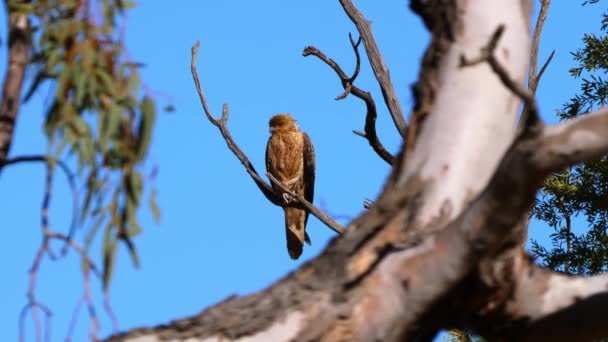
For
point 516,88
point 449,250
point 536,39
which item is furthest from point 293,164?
point 516,88

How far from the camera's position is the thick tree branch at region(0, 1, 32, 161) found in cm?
281

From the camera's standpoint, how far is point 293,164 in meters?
11.2

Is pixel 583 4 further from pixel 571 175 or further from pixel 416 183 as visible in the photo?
pixel 416 183

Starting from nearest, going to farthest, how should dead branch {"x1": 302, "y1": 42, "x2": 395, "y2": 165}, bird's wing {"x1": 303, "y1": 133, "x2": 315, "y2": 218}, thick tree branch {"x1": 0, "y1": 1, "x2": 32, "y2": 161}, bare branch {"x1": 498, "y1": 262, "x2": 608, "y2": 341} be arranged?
thick tree branch {"x1": 0, "y1": 1, "x2": 32, "y2": 161} → bare branch {"x1": 498, "y1": 262, "x2": 608, "y2": 341} → dead branch {"x1": 302, "y1": 42, "x2": 395, "y2": 165} → bird's wing {"x1": 303, "y1": 133, "x2": 315, "y2": 218}

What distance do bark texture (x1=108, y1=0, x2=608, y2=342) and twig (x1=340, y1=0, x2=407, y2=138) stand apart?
102 inches

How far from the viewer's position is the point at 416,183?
Result: 291cm

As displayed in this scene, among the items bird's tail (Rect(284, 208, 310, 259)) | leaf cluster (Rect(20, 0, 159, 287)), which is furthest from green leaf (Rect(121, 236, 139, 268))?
bird's tail (Rect(284, 208, 310, 259))

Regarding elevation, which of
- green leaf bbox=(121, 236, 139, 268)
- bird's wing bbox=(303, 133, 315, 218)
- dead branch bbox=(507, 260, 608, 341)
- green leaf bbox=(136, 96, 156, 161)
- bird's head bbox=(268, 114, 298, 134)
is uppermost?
bird's head bbox=(268, 114, 298, 134)

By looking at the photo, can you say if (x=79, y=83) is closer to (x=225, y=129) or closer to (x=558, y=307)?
(x=558, y=307)

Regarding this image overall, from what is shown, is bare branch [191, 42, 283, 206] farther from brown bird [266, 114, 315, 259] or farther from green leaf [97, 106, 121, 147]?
brown bird [266, 114, 315, 259]

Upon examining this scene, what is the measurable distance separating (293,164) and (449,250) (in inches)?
335

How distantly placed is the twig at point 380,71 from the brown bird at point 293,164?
17.3 feet

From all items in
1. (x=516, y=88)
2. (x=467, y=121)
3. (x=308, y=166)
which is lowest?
(x=516, y=88)

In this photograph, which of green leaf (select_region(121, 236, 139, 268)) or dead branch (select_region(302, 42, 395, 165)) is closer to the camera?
green leaf (select_region(121, 236, 139, 268))
